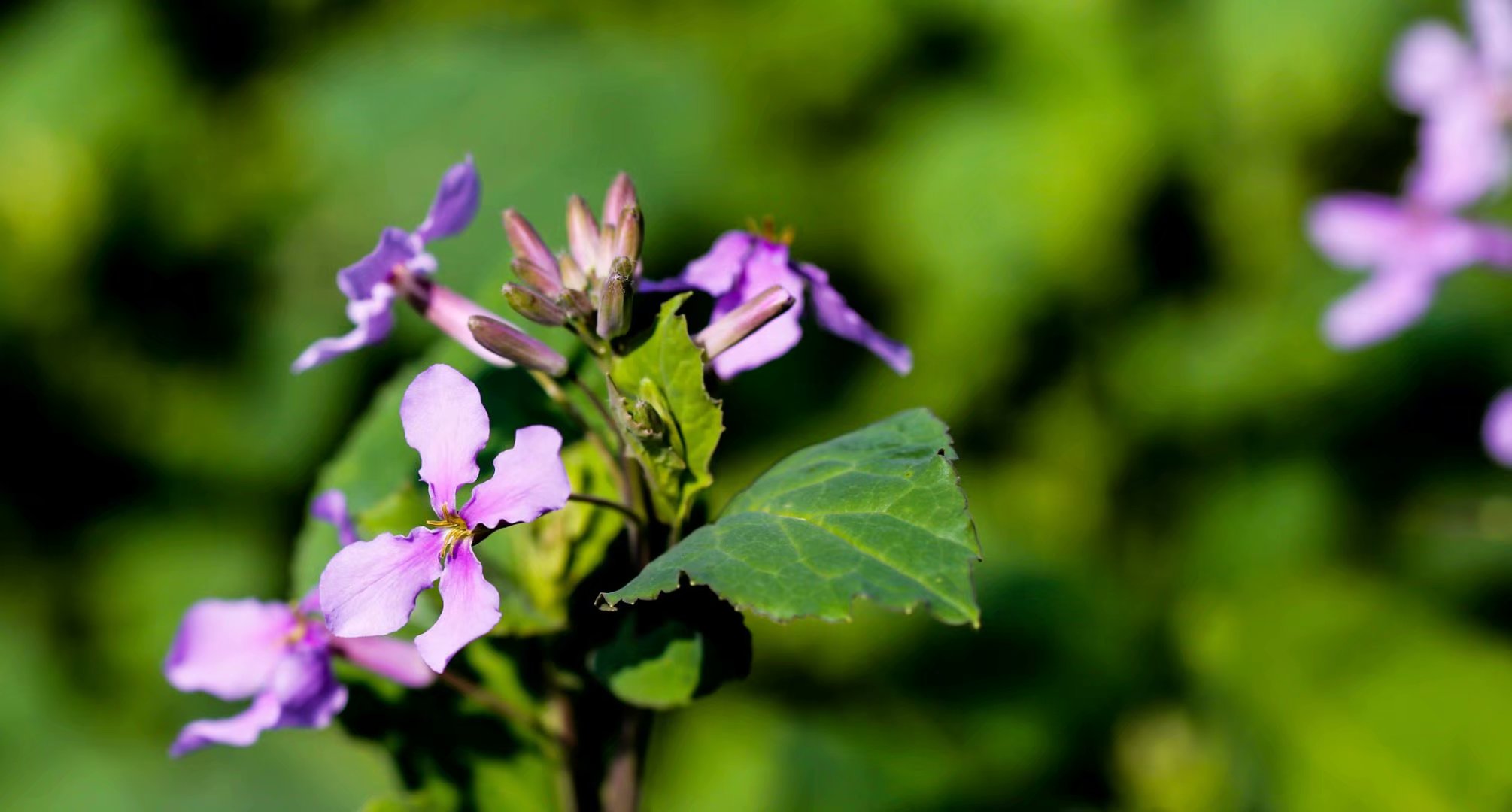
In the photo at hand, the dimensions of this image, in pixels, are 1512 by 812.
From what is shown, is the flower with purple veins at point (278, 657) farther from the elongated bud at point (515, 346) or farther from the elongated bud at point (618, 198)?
the elongated bud at point (618, 198)

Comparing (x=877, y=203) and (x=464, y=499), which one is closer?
(x=464, y=499)

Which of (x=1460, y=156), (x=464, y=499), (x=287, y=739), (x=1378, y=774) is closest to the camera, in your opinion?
(x=464, y=499)

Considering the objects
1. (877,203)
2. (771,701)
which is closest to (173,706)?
(771,701)

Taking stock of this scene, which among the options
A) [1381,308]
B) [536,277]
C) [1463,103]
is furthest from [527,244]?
[1463,103]

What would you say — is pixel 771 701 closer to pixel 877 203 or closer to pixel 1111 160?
pixel 877 203

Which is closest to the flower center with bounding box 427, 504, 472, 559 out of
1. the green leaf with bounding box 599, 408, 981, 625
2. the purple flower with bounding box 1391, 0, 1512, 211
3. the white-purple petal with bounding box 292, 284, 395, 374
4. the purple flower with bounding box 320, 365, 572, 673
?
the purple flower with bounding box 320, 365, 572, 673

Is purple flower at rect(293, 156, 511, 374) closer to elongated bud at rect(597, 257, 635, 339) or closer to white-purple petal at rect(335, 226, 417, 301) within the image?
white-purple petal at rect(335, 226, 417, 301)

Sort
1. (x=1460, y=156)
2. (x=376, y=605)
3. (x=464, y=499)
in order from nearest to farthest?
(x=376, y=605) < (x=464, y=499) < (x=1460, y=156)

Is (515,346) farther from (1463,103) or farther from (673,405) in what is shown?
(1463,103)
